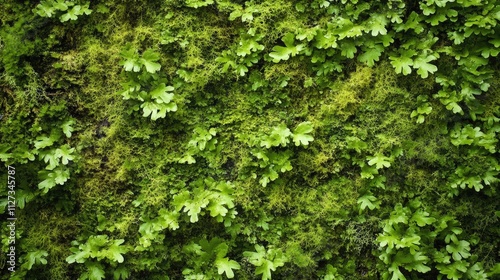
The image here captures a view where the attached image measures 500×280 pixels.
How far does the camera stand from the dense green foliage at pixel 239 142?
404cm

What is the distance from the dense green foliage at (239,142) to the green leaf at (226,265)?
23 mm

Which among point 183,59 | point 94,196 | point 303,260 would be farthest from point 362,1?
point 94,196

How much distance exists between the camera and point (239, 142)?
4.26 m

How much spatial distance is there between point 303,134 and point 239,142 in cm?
63

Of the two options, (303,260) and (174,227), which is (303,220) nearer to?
(303,260)

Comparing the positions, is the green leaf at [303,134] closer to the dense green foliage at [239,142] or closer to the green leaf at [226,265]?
Result: the dense green foliage at [239,142]

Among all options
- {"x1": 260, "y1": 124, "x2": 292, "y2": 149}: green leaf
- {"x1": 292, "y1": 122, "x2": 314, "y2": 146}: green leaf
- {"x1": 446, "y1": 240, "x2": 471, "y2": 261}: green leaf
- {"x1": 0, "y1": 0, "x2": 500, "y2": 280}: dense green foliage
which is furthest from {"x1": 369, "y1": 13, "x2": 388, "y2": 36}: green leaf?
{"x1": 446, "y1": 240, "x2": 471, "y2": 261}: green leaf

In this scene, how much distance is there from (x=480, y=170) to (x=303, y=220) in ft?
5.48

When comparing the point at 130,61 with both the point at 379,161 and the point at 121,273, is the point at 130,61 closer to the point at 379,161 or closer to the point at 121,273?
the point at 121,273

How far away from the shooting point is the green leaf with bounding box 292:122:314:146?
4.04 metres

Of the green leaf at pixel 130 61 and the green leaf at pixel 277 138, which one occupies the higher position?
the green leaf at pixel 130 61

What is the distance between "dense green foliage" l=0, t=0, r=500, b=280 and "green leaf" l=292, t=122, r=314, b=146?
0.05 feet

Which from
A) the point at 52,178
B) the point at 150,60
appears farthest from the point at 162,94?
the point at 52,178

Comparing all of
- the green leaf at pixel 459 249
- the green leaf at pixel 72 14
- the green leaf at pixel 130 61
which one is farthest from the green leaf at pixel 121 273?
the green leaf at pixel 459 249
